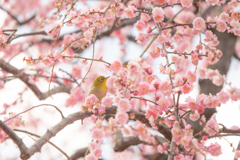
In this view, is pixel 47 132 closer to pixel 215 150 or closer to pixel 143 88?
pixel 143 88

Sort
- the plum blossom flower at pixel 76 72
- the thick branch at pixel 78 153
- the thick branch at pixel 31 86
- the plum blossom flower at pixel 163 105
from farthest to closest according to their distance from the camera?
the plum blossom flower at pixel 76 72, the thick branch at pixel 78 153, the thick branch at pixel 31 86, the plum blossom flower at pixel 163 105

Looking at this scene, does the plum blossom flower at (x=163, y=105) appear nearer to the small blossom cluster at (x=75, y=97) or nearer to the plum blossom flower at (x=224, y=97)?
the plum blossom flower at (x=224, y=97)

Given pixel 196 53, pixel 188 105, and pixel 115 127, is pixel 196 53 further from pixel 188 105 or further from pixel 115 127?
pixel 115 127

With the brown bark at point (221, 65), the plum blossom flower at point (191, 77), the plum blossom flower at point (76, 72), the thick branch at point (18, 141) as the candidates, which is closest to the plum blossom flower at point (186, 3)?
the plum blossom flower at point (191, 77)

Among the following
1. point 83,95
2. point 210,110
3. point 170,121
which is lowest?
point 170,121

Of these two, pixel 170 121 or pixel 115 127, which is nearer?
pixel 115 127

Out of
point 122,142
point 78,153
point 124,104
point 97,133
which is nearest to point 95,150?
point 97,133

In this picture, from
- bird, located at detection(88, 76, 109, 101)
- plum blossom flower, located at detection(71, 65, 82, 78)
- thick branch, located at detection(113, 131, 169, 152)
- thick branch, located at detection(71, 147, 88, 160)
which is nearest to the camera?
bird, located at detection(88, 76, 109, 101)

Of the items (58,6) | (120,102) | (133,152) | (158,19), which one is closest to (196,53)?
(158,19)

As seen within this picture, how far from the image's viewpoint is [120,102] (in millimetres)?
1633

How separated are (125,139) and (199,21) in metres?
A: 2.12

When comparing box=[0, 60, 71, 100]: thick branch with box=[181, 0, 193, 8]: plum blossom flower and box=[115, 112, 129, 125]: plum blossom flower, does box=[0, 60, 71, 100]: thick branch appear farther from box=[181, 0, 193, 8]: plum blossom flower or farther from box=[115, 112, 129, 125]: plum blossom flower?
box=[181, 0, 193, 8]: plum blossom flower

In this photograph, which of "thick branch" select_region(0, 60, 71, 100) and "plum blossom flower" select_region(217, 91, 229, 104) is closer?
"plum blossom flower" select_region(217, 91, 229, 104)

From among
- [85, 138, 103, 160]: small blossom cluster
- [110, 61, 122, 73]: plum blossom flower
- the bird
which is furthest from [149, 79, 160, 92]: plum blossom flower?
the bird
